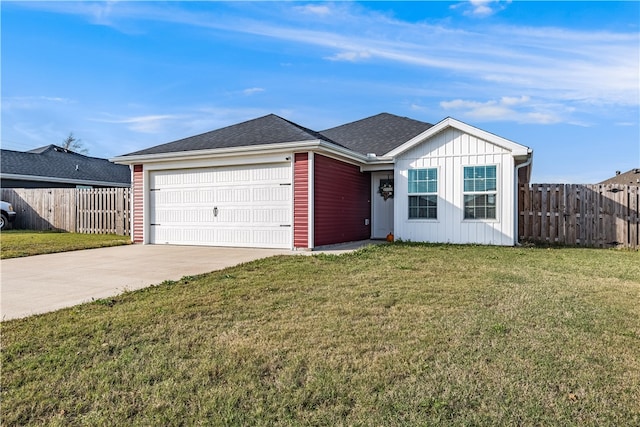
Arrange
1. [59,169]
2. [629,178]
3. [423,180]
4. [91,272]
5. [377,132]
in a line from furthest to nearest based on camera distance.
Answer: [629,178], [59,169], [377,132], [423,180], [91,272]

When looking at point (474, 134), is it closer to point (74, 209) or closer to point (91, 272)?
point (91, 272)

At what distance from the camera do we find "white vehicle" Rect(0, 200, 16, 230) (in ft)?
51.5

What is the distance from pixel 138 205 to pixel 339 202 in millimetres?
6111

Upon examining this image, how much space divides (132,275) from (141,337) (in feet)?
10.7

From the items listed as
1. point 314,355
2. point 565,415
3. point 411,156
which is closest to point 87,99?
point 411,156

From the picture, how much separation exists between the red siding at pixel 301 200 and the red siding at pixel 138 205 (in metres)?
5.13

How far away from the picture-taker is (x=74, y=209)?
15.1 m

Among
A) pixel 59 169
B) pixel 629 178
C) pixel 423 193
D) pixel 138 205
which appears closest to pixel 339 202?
pixel 423 193

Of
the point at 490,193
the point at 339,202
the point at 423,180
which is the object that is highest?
the point at 423,180

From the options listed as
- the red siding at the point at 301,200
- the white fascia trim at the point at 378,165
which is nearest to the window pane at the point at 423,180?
the white fascia trim at the point at 378,165

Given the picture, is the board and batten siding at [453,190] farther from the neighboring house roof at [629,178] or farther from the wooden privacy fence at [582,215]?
the neighboring house roof at [629,178]

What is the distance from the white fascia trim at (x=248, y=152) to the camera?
912cm

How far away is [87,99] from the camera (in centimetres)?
1585

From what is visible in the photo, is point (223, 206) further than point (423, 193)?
No
